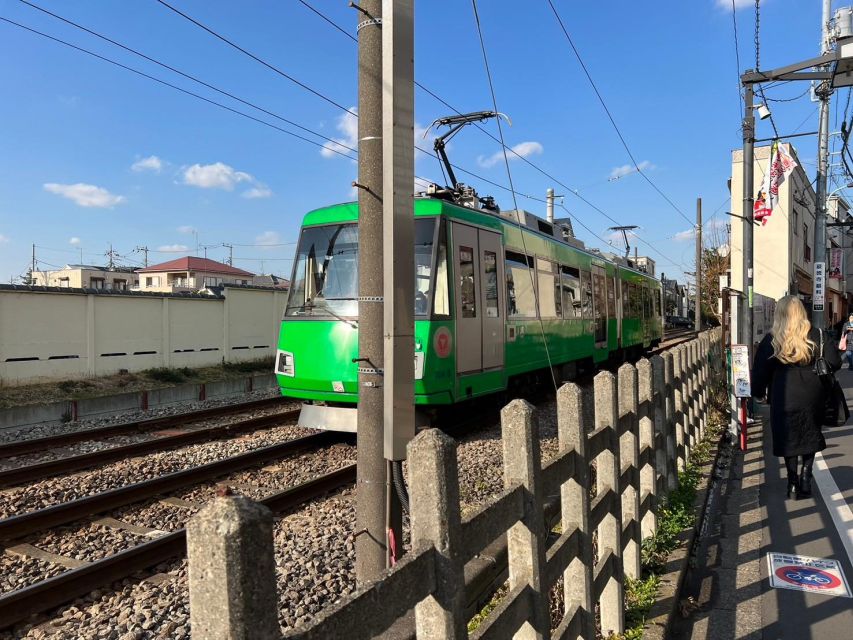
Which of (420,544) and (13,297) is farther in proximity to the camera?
(13,297)

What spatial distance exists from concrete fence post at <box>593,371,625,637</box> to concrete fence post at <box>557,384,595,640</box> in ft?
1.34

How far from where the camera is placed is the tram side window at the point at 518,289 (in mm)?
9406

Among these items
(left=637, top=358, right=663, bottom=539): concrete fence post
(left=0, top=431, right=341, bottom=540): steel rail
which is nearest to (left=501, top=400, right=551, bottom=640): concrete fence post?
(left=637, top=358, right=663, bottom=539): concrete fence post

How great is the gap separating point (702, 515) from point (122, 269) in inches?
3382

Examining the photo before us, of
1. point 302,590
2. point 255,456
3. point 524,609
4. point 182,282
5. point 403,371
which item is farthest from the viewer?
point 182,282

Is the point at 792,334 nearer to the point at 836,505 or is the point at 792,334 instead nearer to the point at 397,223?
the point at 836,505

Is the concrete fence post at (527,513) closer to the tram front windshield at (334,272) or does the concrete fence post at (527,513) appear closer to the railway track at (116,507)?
the railway track at (116,507)

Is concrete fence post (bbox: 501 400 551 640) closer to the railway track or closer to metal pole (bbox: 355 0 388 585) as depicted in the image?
metal pole (bbox: 355 0 388 585)

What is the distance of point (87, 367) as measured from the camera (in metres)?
15.7

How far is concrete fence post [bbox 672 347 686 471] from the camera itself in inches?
261

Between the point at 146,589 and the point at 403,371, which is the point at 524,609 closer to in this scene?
the point at 403,371

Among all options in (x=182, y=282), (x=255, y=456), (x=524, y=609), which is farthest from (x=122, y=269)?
(x=524, y=609)

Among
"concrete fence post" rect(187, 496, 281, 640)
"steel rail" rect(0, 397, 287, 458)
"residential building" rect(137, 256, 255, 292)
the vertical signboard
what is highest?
"residential building" rect(137, 256, 255, 292)

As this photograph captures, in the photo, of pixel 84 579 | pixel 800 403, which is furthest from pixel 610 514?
pixel 84 579
